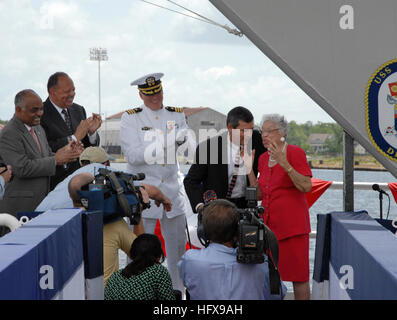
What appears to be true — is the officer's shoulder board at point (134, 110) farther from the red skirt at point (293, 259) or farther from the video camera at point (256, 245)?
the video camera at point (256, 245)

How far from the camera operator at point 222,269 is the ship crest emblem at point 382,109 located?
984 mm

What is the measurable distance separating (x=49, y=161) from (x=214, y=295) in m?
1.78

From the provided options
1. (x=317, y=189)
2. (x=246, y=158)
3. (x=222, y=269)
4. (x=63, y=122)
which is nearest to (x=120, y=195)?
(x=246, y=158)

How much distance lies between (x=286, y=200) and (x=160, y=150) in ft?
3.85

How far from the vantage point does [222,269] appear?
239cm

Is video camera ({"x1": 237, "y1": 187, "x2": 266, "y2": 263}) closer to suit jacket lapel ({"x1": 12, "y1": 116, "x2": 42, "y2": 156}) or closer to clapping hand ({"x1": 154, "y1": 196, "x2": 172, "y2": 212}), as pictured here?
clapping hand ({"x1": 154, "y1": 196, "x2": 172, "y2": 212})

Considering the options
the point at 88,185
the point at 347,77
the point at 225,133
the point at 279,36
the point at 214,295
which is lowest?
the point at 214,295

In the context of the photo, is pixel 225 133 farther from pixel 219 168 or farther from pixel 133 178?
pixel 133 178

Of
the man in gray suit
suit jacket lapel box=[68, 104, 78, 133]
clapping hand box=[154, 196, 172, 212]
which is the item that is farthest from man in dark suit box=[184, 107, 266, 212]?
suit jacket lapel box=[68, 104, 78, 133]

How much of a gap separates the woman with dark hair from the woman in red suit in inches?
27.6

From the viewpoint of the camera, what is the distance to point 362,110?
3020mm

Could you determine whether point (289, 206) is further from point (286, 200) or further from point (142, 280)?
point (142, 280)

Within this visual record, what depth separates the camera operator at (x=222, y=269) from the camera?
2387 millimetres
